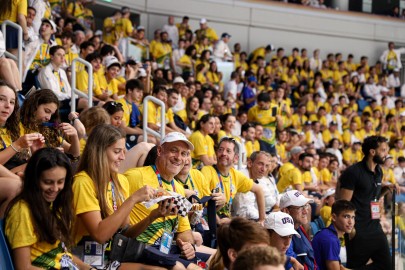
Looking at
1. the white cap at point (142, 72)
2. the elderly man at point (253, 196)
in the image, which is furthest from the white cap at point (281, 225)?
the white cap at point (142, 72)

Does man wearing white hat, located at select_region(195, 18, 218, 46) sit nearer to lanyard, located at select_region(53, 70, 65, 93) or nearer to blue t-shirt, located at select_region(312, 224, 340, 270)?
lanyard, located at select_region(53, 70, 65, 93)

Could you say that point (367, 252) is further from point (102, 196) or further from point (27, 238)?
point (27, 238)

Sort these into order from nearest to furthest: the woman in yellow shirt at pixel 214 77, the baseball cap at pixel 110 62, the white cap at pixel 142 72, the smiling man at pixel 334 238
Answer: the smiling man at pixel 334 238, the baseball cap at pixel 110 62, the white cap at pixel 142 72, the woman in yellow shirt at pixel 214 77

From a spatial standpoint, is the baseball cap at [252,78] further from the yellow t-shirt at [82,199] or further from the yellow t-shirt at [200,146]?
the yellow t-shirt at [82,199]

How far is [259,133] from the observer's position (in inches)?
475

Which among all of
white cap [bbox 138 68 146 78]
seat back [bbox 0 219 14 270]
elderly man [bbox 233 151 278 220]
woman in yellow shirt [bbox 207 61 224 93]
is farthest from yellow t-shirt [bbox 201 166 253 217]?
woman in yellow shirt [bbox 207 61 224 93]

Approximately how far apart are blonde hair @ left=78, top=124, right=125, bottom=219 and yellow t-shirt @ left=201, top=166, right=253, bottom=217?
7.79ft

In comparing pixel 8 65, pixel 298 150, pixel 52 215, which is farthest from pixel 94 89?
pixel 52 215

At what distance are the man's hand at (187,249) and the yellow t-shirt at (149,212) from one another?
0.36ft

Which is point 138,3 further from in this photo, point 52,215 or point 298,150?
point 52,215

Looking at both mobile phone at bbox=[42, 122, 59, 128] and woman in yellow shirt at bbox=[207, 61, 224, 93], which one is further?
woman in yellow shirt at bbox=[207, 61, 224, 93]

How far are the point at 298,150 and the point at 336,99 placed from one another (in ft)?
23.8

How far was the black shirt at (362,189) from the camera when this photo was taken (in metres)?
7.81

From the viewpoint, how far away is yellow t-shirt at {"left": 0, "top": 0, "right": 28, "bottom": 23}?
367 inches
